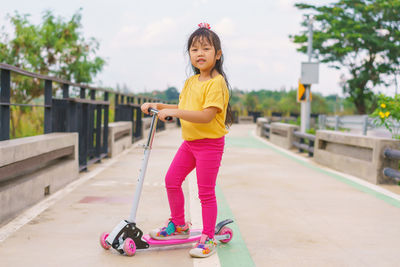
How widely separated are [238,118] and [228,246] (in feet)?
140

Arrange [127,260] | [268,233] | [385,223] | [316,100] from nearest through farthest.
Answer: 1. [127,260]
2. [268,233]
3. [385,223]
4. [316,100]

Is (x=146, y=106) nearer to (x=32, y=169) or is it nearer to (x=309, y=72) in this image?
(x=32, y=169)

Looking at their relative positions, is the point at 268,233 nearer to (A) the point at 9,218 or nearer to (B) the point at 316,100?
(A) the point at 9,218

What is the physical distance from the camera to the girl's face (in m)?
3.89

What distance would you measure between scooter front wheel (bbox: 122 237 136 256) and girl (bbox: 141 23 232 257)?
18.1 inches

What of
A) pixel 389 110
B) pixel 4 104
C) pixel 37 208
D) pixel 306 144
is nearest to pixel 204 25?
pixel 4 104

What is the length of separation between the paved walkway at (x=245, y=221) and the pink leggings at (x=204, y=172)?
1.21 feet

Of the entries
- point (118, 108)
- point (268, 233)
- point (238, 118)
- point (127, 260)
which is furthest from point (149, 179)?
point (238, 118)

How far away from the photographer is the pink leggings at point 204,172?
3.91m

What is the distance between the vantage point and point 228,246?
169 inches

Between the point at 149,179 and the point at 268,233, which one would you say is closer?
the point at 268,233

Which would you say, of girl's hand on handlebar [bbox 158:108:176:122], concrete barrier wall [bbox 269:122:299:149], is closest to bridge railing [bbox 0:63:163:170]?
girl's hand on handlebar [bbox 158:108:176:122]

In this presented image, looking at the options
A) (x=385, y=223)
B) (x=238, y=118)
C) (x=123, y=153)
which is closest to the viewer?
(x=385, y=223)

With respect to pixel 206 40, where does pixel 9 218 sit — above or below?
below
